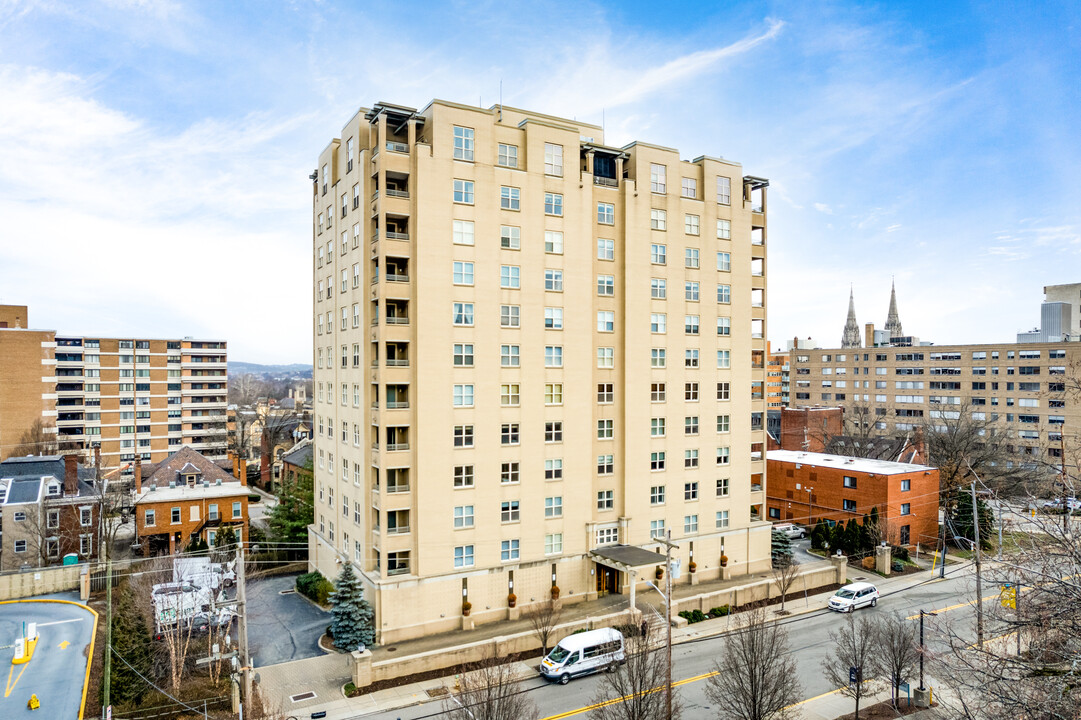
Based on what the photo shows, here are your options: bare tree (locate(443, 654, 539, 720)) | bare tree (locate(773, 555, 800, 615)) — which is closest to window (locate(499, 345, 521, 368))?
bare tree (locate(443, 654, 539, 720))

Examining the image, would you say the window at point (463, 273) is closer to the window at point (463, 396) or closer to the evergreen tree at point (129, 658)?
the window at point (463, 396)

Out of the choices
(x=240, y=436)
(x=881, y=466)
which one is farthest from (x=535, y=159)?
(x=240, y=436)

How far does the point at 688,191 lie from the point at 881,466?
31.8 metres

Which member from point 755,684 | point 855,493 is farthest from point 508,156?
point 855,493

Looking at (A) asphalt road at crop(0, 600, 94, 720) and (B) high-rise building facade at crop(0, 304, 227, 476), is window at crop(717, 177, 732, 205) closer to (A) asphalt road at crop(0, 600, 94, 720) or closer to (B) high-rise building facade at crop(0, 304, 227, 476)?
(A) asphalt road at crop(0, 600, 94, 720)

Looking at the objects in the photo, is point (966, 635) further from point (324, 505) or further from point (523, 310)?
point (324, 505)

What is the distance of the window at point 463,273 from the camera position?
35969 millimetres

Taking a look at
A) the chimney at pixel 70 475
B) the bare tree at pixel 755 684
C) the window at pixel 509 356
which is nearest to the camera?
the bare tree at pixel 755 684

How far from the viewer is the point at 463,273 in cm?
3616

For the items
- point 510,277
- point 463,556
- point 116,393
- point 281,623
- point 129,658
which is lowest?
point 281,623

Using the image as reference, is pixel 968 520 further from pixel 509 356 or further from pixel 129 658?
pixel 129 658

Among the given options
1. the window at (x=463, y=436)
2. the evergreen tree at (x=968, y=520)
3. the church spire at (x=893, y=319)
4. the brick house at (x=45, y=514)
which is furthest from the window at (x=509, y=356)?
the church spire at (x=893, y=319)

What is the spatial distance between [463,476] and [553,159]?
65.0 ft

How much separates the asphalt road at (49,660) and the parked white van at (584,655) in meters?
21.0
